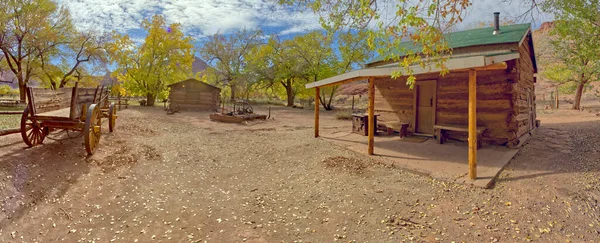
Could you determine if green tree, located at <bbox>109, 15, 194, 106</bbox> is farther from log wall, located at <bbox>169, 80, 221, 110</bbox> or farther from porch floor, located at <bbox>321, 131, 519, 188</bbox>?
porch floor, located at <bbox>321, 131, 519, 188</bbox>

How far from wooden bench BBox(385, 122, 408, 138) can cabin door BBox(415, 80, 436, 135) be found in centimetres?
53

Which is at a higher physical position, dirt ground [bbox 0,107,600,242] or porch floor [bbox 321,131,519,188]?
porch floor [bbox 321,131,519,188]

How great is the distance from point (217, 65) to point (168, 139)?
3366cm

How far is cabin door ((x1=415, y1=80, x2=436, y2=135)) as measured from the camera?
9.06 m

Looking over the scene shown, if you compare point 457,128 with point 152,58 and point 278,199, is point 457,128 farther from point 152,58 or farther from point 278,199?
point 152,58

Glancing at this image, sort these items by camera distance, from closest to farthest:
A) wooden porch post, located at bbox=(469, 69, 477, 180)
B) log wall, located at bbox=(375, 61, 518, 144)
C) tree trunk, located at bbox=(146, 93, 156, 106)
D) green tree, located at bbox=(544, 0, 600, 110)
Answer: wooden porch post, located at bbox=(469, 69, 477, 180), log wall, located at bbox=(375, 61, 518, 144), green tree, located at bbox=(544, 0, 600, 110), tree trunk, located at bbox=(146, 93, 156, 106)

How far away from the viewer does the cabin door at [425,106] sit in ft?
29.7

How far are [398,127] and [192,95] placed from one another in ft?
61.9

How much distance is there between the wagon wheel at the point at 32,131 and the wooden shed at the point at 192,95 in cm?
Result: 1701

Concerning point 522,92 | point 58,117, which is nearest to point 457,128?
point 522,92

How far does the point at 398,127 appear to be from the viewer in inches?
378

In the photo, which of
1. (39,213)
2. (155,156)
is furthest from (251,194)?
(155,156)

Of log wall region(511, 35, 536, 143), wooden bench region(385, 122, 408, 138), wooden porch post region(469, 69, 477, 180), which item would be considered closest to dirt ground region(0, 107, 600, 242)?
→ wooden porch post region(469, 69, 477, 180)

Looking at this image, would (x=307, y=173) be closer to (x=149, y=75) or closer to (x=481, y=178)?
(x=481, y=178)
